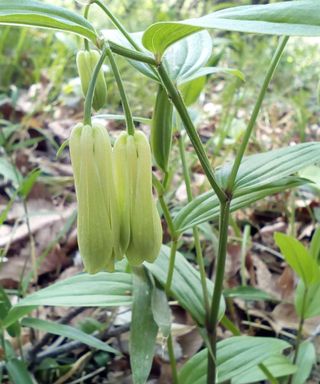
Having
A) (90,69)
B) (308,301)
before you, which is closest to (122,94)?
(90,69)

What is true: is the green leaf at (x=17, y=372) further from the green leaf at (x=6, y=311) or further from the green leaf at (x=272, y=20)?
the green leaf at (x=272, y=20)

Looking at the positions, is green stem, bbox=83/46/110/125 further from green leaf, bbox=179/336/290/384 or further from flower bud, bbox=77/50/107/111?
green leaf, bbox=179/336/290/384

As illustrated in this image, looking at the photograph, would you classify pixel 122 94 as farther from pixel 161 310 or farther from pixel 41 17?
pixel 161 310

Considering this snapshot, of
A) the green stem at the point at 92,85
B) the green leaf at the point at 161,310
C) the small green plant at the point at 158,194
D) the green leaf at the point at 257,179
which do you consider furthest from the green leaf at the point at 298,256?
the green stem at the point at 92,85

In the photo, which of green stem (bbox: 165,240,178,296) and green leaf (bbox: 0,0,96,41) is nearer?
green leaf (bbox: 0,0,96,41)

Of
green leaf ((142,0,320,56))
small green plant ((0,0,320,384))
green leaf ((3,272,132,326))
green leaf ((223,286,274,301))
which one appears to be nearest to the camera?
green leaf ((142,0,320,56))

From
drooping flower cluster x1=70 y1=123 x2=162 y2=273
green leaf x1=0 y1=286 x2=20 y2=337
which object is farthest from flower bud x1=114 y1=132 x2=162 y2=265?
green leaf x1=0 y1=286 x2=20 y2=337
